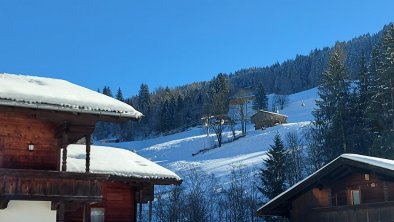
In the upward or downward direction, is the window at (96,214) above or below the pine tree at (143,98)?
below

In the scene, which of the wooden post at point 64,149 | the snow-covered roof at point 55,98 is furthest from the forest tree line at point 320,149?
the wooden post at point 64,149

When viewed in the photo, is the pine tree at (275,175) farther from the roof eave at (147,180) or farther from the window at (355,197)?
the roof eave at (147,180)

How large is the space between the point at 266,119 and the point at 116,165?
77856 millimetres

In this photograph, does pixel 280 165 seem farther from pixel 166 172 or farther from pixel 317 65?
pixel 317 65

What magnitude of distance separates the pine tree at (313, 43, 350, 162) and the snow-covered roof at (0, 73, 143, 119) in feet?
138

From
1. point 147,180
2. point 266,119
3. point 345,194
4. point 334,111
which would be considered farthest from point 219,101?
point 147,180

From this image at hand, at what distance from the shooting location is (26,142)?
61.9 ft

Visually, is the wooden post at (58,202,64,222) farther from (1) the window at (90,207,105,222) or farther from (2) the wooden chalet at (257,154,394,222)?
(2) the wooden chalet at (257,154,394,222)

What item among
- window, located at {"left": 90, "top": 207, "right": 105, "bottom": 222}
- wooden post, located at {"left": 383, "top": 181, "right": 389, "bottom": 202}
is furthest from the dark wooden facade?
wooden post, located at {"left": 383, "top": 181, "right": 389, "bottom": 202}

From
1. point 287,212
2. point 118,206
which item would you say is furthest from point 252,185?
point 118,206

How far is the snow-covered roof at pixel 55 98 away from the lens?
57.7ft

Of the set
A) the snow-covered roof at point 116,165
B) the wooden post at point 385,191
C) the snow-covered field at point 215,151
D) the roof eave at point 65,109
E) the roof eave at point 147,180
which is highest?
the snow-covered field at point 215,151

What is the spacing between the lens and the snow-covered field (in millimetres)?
70375

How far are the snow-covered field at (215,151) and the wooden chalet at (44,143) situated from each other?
155ft
